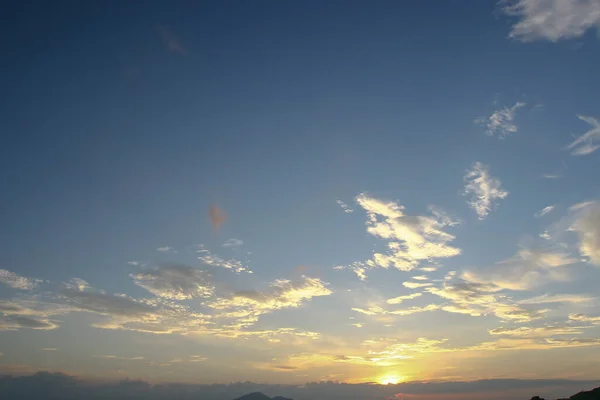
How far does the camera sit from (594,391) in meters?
177

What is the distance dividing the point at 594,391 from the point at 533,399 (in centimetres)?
3184

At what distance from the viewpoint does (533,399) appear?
6747 inches
